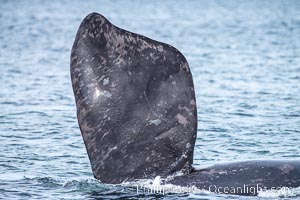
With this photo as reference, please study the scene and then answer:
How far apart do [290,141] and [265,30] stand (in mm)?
36926

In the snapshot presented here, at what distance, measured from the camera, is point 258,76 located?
83.4ft

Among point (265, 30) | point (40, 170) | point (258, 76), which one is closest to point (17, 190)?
point (40, 170)

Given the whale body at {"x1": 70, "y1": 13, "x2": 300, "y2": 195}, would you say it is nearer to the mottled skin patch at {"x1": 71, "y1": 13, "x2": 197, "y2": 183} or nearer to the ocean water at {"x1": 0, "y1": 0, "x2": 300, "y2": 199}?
the mottled skin patch at {"x1": 71, "y1": 13, "x2": 197, "y2": 183}

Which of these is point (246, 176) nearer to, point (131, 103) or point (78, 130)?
point (131, 103)

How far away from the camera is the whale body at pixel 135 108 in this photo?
9.71 metres

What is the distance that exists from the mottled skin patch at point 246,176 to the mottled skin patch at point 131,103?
227 millimetres

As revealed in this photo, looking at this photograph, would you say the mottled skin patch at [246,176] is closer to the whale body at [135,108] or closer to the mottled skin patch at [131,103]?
the whale body at [135,108]

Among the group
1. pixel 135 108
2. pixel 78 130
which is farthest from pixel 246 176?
pixel 78 130

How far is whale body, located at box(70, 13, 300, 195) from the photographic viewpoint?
31.9 feet

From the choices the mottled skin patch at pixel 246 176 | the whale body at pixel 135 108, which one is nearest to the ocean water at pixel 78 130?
the mottled skin patch at pixel 246 176

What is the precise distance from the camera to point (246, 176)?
9602 mm

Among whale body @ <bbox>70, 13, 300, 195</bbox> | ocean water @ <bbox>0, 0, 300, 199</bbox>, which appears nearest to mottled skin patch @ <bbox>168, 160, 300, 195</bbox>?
whale body @ <bbox>70, 13, 300, 195</bbox>

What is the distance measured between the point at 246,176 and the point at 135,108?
4.93 ft

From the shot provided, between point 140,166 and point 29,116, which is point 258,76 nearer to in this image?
point 29,116
